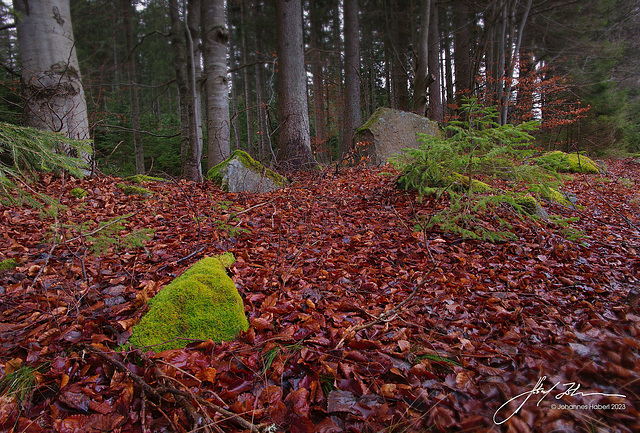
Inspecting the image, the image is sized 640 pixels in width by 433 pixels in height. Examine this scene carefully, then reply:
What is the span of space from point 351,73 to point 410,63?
8.74ft

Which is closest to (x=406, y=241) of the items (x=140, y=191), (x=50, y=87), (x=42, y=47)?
(x=140, y=191)

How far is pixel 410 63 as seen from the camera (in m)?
11.0

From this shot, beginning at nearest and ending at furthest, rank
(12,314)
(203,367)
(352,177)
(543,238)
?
(203,367) < (12,314) < (543,238) < (352,177)

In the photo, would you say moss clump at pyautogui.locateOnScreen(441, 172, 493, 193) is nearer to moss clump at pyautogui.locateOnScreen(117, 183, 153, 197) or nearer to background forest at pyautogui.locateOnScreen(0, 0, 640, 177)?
background forest at pyautogui.locateOnScreen(0, 0, 640, 177)

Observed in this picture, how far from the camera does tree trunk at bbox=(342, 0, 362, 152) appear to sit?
32.8 feet

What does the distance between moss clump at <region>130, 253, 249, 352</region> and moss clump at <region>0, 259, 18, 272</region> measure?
4.93 feet

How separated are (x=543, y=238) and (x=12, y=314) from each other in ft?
16.5

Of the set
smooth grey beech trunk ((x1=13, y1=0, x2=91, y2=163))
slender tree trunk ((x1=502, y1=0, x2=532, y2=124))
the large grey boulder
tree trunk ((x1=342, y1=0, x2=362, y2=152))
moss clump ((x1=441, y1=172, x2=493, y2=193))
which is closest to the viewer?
moss clump ((x1=441, y1=172, x2=493, y2=193))

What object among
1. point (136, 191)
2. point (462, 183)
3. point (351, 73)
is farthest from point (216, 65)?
point (462, 183)

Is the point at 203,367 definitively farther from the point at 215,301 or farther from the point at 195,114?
the point at 195,114

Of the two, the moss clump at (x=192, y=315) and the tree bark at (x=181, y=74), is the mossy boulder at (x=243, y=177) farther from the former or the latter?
the moss clump at (x=192, y=315)

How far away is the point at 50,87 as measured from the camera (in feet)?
15.9

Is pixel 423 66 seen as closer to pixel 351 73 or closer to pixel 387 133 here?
pixel 351 73

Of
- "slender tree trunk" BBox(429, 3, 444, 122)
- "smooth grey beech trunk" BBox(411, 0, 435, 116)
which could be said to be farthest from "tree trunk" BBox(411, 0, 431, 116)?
"slender tree trunk" BBox(429, 3, 444, 122)
